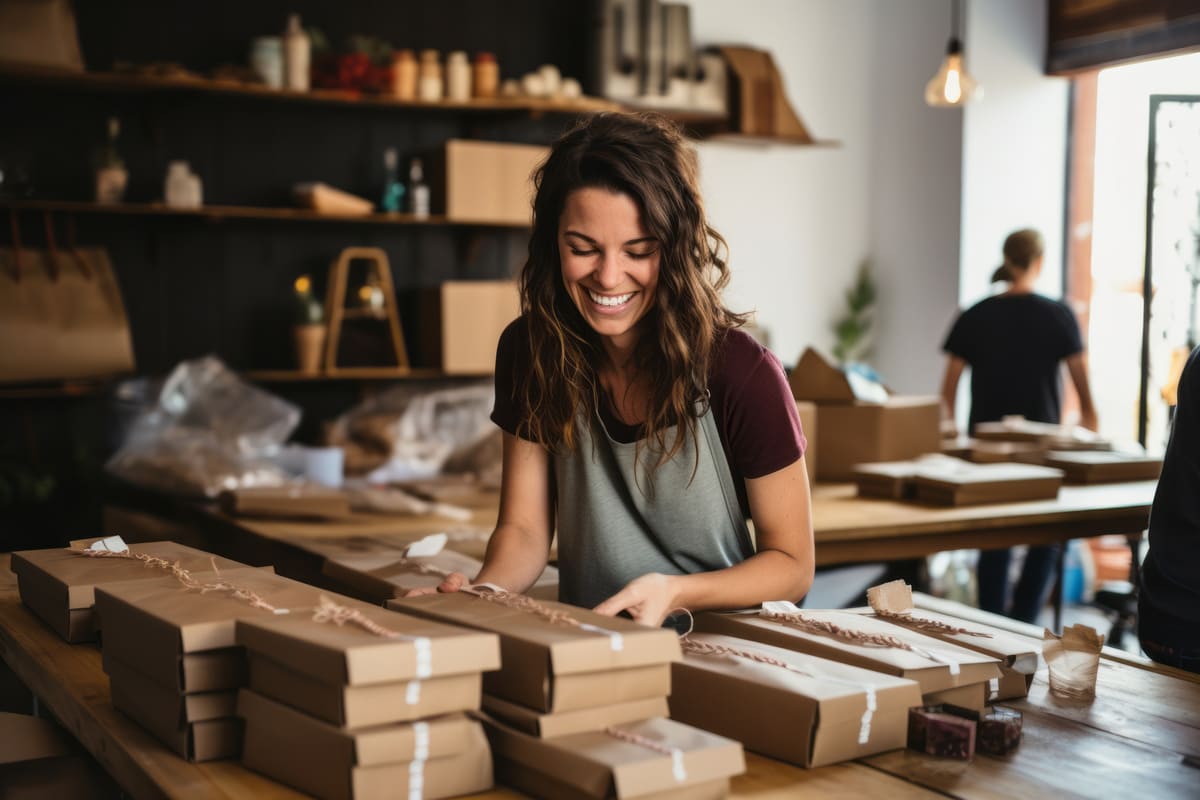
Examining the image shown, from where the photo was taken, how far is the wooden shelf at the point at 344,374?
15.1 ft

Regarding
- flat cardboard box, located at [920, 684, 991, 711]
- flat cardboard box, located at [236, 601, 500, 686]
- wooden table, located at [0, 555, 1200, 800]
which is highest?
flat cardboard box, located at [236, 601, 500, 686]

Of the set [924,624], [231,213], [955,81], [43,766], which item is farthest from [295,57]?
[924,624]

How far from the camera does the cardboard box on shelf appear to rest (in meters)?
3.40

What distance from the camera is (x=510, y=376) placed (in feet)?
6.06

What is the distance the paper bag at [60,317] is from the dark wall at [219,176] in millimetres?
182

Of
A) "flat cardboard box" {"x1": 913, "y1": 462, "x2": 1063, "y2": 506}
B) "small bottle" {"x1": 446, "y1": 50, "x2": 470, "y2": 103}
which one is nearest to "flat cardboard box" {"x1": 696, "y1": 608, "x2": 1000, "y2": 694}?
"flat cardboard box" {"x1": 913, "y1": 462, "x2": 1063, "y2": 506}

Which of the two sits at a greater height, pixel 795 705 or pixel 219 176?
pixel 219 176

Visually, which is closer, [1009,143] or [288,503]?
[288,503]

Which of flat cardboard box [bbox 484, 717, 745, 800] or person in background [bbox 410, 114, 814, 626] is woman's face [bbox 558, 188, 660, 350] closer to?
person in background [bbox 410, 114, 814, 626]

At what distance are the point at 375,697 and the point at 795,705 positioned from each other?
0.41 metres

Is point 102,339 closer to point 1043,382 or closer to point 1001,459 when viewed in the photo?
point 1001,459

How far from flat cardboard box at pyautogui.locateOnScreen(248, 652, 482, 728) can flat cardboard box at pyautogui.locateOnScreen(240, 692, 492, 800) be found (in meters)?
0.01

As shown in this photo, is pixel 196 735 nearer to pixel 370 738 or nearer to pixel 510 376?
pixel 370 738

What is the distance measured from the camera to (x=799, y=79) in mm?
6141
